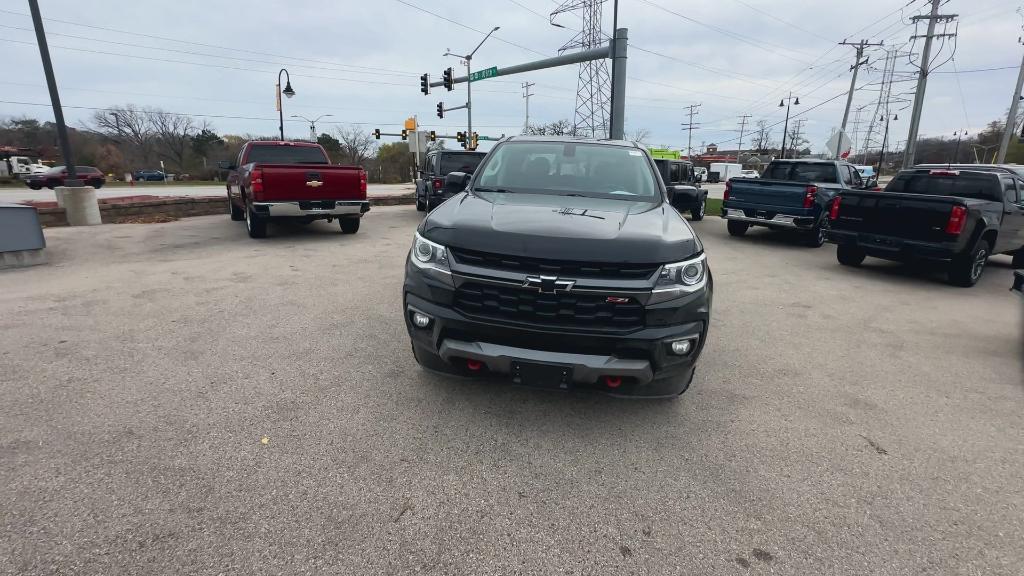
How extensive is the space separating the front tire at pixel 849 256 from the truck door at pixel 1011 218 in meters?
1.70

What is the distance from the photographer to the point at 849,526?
230 centimetres

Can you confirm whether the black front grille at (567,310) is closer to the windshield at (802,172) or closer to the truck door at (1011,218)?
the truck door at (1011,218)

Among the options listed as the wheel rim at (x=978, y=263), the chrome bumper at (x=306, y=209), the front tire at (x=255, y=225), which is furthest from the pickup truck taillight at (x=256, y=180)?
the wheel rim at (x=978, y=263)

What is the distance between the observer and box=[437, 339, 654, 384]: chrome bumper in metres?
2.64

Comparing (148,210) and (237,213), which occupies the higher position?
(148,210)

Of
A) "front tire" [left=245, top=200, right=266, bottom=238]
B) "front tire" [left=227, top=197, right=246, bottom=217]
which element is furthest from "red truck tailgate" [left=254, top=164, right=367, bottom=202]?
"front tire" [left=227, top=197, right=246, bottom=217]

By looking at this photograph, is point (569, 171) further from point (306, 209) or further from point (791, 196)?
point (791, 196)

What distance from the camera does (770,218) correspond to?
34.6ft

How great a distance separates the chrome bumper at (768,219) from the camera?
1017 centimetres

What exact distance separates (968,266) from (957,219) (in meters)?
0.80

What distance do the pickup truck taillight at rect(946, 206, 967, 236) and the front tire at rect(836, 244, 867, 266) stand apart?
1594 mm

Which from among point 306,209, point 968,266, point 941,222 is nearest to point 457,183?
point 306,209

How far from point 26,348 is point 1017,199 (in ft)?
42.5

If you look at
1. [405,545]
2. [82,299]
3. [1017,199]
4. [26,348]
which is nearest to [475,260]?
[405,545]
